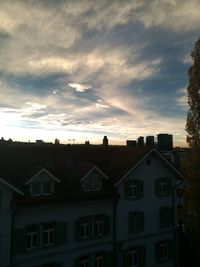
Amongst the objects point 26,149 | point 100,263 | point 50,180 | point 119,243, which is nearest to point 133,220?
point 119,243

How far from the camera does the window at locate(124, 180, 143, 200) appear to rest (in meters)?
30.2

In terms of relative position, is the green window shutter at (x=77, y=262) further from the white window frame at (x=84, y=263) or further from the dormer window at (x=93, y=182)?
the dormer window at (x=93, y=182)

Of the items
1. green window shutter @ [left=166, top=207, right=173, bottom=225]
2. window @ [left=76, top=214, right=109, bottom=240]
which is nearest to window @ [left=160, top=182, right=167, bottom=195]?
green window shutter @ [left=166, top=207, right=173, bottom=225]

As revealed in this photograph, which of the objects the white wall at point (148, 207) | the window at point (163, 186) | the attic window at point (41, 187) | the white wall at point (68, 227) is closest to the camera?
the white wall at point (68, 227)

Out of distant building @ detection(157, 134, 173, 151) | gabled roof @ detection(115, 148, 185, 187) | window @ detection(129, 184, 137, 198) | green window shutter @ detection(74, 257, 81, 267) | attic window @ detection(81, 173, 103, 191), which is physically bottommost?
green window shutter @ detection(74, 257, 81, 267)

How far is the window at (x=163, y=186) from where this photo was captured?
32.7 metres

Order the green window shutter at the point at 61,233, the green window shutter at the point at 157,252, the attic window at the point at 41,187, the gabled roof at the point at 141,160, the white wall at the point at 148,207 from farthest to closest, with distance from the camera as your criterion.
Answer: the green window shutter at the point at 157,252, the white wall at the point at 148,207, the gabled roof at the point at 141,160, the green window shutter at the point at 61,233, the attic window at the point at 41,187

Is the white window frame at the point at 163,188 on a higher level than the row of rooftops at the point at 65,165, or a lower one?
lower

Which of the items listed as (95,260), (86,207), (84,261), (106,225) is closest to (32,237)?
(86,207)

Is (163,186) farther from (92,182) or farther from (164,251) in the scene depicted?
(92,182)

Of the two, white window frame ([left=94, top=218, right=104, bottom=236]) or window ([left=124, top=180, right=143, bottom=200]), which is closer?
white window frame ([left=94, top=218, right=104, bottom=236])

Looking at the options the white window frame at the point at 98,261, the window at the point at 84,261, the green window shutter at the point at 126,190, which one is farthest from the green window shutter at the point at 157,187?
the window at the point at 84,261

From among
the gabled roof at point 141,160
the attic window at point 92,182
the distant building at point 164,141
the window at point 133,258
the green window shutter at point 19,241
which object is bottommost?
the window at point 133,258

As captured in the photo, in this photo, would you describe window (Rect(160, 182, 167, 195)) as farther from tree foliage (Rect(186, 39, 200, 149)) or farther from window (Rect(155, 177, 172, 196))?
tree foliage (Rect(186, 39, 200, 149))
